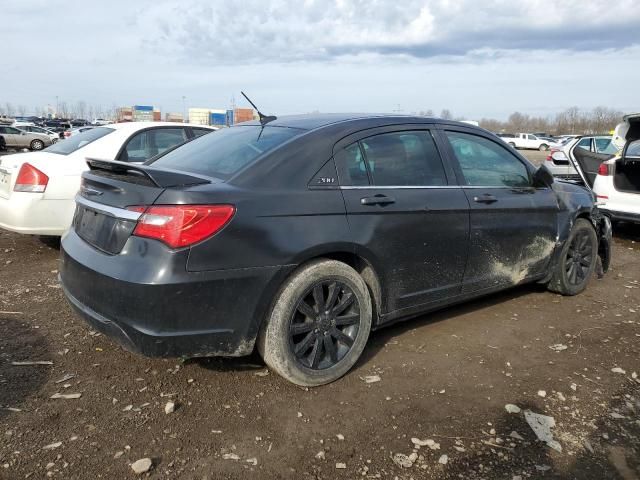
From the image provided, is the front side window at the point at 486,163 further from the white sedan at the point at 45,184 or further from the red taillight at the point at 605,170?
the red taillight at the point at 605,170

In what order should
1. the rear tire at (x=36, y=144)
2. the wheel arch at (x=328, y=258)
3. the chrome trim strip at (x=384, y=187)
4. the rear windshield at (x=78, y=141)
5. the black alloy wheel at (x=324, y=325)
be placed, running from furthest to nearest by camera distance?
the rear tire at (x=36, y=144), the rear windshield at (x=78, y=141), the chrome trim strip at (x=384, y=187), the black alloy wheel at (x=324, y=325), the wheel arch at (x=328, y=258)

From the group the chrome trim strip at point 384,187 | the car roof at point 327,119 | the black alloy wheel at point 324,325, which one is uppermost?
the car roof at point 327,119

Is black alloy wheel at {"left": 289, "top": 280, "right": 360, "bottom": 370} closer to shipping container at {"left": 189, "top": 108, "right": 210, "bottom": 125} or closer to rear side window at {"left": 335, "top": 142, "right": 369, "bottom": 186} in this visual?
rear side window at {"left": 335, "top": 142, "right": 369, "bottom": 186}

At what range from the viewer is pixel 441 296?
3.82m

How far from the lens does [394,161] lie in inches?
141

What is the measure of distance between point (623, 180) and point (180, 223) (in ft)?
24.0

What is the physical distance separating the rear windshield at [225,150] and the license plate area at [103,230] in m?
0.60

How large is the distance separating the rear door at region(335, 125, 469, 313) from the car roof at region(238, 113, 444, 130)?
0.11m

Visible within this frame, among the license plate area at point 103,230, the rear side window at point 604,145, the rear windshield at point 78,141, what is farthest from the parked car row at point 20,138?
the license plate area at point 103,230

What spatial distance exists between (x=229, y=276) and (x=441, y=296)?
69.2 inches

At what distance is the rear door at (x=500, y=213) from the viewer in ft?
13.0

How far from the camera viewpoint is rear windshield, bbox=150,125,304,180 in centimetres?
318

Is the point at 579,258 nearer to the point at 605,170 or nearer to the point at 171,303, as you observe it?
the point at 605,170

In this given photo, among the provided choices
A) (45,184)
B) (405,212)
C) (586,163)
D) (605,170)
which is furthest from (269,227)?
(586,163)
